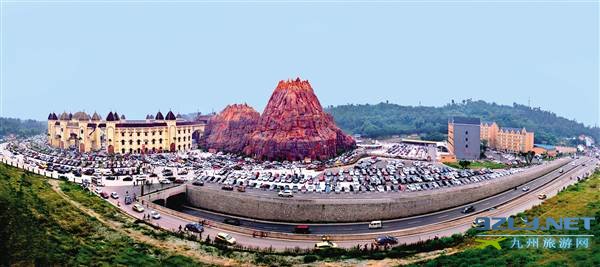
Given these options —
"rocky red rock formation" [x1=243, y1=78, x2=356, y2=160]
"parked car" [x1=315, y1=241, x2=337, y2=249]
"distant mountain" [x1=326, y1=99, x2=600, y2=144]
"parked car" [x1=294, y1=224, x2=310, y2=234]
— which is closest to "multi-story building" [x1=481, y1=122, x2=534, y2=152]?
"distant mountain" [x1=326, y1=99, x2=600, y2=144]

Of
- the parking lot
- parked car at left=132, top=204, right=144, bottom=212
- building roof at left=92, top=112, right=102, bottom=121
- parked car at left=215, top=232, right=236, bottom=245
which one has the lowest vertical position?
parked car at left=215, top=232, right=236, bottom=245

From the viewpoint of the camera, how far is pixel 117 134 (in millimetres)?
63656

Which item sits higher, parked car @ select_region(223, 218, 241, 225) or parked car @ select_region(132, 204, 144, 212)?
parked car @ select_region(132, 204, 144, 212)

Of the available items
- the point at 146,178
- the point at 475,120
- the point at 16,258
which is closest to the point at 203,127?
the point at 146,178

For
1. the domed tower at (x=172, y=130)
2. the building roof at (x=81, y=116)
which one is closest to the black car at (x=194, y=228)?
the domed tower at (x=172, y=130)

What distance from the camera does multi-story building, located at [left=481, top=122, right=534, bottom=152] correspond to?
75.6 metres

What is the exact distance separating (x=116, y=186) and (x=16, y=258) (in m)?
23.5

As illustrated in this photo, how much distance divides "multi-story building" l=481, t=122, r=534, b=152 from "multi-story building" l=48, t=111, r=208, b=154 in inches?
2307

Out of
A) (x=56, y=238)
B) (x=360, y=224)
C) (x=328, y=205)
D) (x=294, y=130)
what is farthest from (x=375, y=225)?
(x=294, y=130)

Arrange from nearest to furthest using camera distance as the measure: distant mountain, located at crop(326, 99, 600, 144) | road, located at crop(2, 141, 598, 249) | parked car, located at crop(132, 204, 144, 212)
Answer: road, located at crop(2, 141, 598, 249) → parked car, located at crop(132, 204, 144, 212) → distant mountain, located at crop(326, 99, 600, 144)

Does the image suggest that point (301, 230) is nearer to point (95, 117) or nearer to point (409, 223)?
point (409, 223)

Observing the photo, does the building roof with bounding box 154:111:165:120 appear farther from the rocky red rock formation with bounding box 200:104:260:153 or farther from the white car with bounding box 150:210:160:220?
the white car with bounding box 150:210:160:220

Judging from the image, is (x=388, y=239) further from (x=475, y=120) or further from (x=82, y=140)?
(x=82, y=140)

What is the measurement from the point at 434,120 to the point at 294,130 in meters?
96.4
